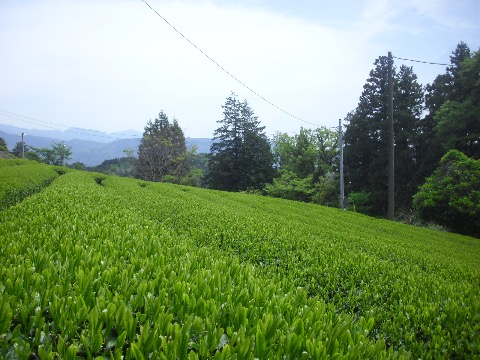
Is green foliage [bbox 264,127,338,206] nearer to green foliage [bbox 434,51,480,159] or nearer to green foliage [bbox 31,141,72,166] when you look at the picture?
green foliage [bbox 434,51,480,159]

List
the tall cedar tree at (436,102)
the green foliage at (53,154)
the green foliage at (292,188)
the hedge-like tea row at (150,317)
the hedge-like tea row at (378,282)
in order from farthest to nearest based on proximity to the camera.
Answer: the green foliage at (53,154) < the green foliage at (292,188) < the tall cedar tree at (436,102) < the hedge-like tea row at (378,282) < the hedge-like tea row at (150,317)

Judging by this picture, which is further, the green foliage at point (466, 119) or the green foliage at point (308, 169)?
the green foliage at point (308, 169)

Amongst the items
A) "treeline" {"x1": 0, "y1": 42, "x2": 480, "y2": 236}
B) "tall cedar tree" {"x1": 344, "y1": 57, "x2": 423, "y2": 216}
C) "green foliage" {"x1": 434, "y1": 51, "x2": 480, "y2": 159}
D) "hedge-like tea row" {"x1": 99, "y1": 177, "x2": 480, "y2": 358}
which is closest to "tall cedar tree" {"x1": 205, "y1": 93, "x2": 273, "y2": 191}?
"treeline" {"x1": 0, "y1": 42, "x2": 480, "y2": 236}

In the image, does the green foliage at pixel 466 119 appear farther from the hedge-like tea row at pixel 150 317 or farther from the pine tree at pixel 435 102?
the hedge-like tea row at pixel 150 317

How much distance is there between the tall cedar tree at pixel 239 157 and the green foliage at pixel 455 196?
2578 centimetres

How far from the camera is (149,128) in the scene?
2447 inches

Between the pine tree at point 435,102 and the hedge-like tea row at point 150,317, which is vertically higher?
the pine tree at point 435,102

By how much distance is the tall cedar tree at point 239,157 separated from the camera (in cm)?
4656

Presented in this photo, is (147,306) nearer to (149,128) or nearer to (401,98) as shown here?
(401,98)

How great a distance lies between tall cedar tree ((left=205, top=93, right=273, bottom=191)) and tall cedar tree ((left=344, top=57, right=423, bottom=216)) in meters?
13.1

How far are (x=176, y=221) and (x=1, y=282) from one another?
6.00 m

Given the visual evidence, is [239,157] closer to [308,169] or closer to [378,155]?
[308,169]

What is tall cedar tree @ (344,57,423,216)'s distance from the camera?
117ft

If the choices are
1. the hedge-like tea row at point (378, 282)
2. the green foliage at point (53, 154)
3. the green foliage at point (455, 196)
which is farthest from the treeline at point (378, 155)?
the green foliage at point (53, 154)
